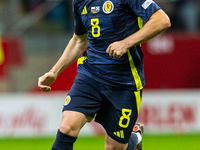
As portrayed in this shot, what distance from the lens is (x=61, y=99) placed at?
29.6 ft

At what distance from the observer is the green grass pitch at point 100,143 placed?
745 centimetres

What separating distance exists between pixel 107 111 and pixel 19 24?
6742mm

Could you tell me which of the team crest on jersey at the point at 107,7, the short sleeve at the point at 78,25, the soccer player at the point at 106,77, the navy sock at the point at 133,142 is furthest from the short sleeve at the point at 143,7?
the navy sock at the point at 133,142

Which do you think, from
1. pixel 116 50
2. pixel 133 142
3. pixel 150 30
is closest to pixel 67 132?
pixel 116 50

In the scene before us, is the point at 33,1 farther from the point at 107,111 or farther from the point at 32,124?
the point at 107,111

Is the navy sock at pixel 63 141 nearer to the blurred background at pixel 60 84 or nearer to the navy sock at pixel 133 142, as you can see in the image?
the navy sock at pixel 133 142

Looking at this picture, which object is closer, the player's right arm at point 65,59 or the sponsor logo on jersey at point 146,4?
the sponsor logo on jersey at point 146,4

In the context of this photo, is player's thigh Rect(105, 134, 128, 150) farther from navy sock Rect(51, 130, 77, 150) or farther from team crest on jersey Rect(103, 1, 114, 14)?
team crest on jersey Rect(103, 1, 114, 14)

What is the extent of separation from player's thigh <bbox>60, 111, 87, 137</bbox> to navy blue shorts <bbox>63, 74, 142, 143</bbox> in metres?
0.08

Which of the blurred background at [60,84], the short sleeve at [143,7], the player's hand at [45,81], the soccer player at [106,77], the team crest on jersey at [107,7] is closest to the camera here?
the short sleeve at [143,7]

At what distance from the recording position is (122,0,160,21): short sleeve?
161 inches

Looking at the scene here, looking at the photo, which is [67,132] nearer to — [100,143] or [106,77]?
[106,77]

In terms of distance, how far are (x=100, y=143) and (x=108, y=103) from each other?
3618mm

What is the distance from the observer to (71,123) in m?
4.14
